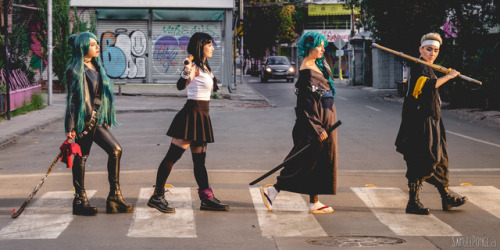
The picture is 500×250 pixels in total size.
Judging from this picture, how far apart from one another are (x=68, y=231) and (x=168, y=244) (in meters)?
1.02

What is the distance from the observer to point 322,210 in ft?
25.2

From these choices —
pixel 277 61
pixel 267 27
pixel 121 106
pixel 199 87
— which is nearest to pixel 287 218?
pixel 199 87

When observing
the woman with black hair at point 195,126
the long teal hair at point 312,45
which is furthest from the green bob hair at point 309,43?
the woman with black hair at point 195,126

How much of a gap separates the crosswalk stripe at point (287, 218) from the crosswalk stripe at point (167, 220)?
653 mm

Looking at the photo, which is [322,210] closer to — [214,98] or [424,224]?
[424,224]

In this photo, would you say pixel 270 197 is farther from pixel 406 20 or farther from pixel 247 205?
pixel 406 20

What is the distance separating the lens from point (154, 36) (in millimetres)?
→ 37719

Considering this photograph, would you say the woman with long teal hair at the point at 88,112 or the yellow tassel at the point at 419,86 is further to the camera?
the yellow tassel at the point at 419,86

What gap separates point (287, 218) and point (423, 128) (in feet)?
5.14

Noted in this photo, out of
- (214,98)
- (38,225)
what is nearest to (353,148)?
(38,225)

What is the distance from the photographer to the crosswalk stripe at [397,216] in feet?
22.3

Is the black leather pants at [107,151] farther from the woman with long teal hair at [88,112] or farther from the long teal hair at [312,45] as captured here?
the long teal hair at [312,45]

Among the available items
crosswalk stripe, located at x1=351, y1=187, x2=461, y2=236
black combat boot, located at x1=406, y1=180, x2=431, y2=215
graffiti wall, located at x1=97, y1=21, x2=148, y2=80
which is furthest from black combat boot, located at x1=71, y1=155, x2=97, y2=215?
graffiti wall, located at x1=97, y1=21, x2=148, y2=80

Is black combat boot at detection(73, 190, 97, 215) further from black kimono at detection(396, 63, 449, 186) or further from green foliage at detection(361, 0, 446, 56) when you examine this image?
green foliage at detection(361, 0, 446, 56)
